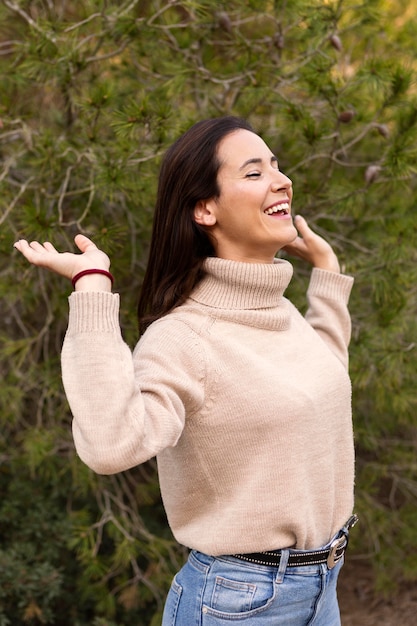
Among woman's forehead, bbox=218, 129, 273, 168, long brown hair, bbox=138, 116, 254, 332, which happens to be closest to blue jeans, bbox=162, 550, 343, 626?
long brown hair, bbox=138, 116, 254, 332

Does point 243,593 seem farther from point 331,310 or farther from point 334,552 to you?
point 331,310

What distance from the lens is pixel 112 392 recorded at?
113 cm

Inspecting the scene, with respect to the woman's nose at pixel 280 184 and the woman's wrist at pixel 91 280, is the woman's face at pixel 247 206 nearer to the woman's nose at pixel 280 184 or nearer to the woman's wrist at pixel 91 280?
the woman's nose at pixel 280 184

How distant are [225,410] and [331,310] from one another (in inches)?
23.7

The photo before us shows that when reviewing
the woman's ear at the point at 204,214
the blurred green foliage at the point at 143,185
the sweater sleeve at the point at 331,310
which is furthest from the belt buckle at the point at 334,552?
the blurred green foliage at the point at 143,185

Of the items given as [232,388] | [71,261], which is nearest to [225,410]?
[232,388]

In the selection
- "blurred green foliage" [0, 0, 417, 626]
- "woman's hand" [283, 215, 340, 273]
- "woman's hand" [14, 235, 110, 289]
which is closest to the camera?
"woman's hand" [14, 235, 110, 289]

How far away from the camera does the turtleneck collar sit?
148 cm

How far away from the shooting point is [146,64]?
8.84 ft

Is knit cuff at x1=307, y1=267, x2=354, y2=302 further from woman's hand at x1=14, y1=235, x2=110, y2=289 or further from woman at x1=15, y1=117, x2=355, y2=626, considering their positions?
woman's hand at x1=14, y1=235, x2=110, y2=289

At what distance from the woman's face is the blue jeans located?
0.59m

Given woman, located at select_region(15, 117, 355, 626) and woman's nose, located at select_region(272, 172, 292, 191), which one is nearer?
woman, located at select_region(15, 117, 355, 626)

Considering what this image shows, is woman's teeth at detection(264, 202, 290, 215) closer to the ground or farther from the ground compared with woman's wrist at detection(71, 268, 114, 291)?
closer to the ground

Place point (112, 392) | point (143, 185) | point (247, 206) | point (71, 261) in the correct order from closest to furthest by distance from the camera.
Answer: point (112, 392) < point (71, 261) < point (247, 206) < point (143, 185)
